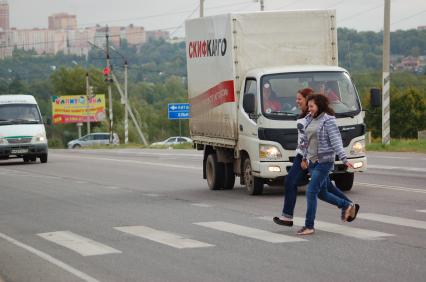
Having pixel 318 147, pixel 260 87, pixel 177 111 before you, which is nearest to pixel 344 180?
pixel 260 87

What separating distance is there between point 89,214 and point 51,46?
474 feet

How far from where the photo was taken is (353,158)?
18812 mm

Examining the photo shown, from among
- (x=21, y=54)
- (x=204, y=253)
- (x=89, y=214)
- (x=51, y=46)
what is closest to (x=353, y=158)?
(x=89, y=214)

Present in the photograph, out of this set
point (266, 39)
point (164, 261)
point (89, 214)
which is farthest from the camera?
point (266, 39)

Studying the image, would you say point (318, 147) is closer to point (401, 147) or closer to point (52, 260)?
point (52, 260)

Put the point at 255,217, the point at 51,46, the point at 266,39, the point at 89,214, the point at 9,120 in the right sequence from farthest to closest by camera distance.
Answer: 1. the point at 51,46
2. the point at 9,120
3. the point at 266,39
4. the point at 89,214
5. the point at 255,217

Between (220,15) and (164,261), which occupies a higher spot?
(220,15)

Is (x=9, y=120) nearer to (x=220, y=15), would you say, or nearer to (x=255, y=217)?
(x=220, y=15)

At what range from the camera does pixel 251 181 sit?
19.5 metres

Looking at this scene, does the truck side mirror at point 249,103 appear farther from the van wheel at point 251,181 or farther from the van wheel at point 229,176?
the van wheel at point 229,176

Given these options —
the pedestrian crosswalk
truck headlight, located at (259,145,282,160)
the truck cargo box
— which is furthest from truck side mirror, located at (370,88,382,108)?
the pedestrian crosswalk

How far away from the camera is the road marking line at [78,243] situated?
1211cm

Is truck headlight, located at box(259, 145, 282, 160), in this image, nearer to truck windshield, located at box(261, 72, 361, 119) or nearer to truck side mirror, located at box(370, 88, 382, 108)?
truck windshield, located at box(261, 72, 361, 119)

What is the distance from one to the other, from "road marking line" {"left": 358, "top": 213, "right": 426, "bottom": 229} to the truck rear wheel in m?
4.24
